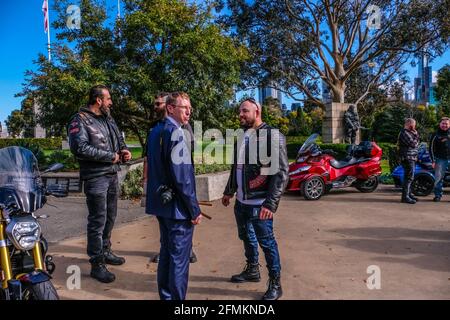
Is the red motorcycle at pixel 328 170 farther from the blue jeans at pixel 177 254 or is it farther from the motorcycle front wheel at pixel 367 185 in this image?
the blue jeans at pixel 177 254

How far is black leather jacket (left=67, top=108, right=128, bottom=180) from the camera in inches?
160

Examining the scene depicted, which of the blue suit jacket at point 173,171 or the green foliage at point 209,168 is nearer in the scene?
the blue suit jacket at point 173,171

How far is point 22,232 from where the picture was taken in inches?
109

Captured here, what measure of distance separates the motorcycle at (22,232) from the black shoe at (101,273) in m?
1.01

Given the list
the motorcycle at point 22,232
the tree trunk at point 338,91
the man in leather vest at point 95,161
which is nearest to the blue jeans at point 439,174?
the man in leather vest at point 95,161

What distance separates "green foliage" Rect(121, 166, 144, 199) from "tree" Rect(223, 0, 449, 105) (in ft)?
49.4

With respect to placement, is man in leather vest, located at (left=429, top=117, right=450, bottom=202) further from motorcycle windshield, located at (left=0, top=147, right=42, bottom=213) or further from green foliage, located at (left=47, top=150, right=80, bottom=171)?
green foliage, located at (left=47, top=150, right=80, bottom=171)

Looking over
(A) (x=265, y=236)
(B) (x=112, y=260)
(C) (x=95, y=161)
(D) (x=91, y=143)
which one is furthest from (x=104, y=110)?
(A) (x=265, y=236)

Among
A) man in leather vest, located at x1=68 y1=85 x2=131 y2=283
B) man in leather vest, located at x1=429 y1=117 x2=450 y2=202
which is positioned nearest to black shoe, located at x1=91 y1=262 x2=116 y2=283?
man in leather vest, located at x1=68 y1=85 x2=131 y2=283

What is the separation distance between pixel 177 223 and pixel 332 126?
1695cm

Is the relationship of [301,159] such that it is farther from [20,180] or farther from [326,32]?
[326,32]

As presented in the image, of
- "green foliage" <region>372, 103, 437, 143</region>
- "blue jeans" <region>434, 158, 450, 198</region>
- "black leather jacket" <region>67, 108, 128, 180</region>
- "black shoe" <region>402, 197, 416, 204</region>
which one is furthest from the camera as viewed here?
"green foliage" <region>372, 103, 437, 143</region>

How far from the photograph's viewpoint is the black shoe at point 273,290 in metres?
3.59
